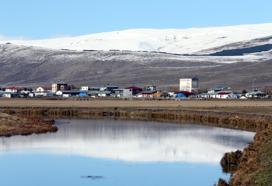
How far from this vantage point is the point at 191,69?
603 ft

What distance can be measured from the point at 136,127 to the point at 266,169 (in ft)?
90.2

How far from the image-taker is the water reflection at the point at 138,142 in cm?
3114

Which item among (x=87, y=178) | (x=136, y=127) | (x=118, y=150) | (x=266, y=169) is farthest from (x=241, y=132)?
(x=266, y=169)

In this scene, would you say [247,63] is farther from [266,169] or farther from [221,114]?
[266,169]

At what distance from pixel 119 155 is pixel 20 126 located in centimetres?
1356

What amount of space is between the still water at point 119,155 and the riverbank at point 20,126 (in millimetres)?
1237

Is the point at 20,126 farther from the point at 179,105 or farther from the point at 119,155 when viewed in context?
the point at 179,105

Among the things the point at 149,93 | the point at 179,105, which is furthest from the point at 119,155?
the point at 149,93

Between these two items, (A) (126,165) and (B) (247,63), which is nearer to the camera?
(A) (126,165)

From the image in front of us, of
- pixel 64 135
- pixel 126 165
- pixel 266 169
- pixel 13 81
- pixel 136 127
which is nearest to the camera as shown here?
pixel 266 169

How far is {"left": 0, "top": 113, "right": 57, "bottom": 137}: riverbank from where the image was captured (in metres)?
40.8

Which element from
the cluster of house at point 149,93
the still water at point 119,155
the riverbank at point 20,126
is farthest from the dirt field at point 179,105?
the cluster of house at point 149,93

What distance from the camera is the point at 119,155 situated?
102 feet

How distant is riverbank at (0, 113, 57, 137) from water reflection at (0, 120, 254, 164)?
3.72 ft
